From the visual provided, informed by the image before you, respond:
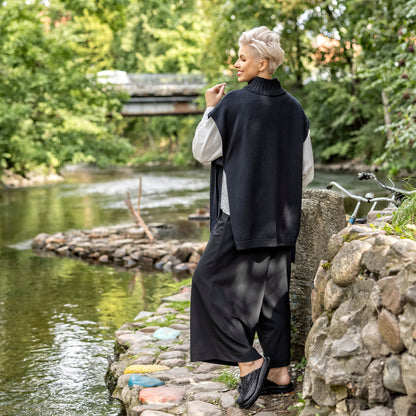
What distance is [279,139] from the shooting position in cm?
356

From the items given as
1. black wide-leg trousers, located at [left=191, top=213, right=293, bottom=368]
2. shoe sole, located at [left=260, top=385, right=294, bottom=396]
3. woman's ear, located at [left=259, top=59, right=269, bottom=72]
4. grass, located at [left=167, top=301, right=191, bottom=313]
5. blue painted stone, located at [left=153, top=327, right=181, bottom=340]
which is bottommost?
grass, located at [left=167, top=301, right=191, bottom=313]

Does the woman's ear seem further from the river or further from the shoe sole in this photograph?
the river

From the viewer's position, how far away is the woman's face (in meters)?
3.50

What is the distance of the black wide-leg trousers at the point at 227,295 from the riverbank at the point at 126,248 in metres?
6.32

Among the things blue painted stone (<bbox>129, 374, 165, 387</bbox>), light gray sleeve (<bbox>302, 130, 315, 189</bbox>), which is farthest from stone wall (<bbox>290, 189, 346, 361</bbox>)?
blue painted stone (<bbox>129, 374, 165, 387</bbox>)

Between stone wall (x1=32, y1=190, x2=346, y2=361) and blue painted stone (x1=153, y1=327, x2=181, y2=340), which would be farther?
blue painted stone (x1=153, y1=327, x2=181, y2=340)

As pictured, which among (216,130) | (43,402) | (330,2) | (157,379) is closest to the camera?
(216,130)

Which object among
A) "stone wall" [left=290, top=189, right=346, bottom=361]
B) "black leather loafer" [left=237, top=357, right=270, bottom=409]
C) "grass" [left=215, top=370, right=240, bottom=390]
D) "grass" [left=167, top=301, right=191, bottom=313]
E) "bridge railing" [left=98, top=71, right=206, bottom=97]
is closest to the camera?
"black leather loafer" [left=237, top=357, right=270, bottom=409]

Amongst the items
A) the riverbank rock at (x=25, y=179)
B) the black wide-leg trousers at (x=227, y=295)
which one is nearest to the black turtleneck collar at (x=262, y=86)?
the black wide-leg trousers at (x=227, y=295)

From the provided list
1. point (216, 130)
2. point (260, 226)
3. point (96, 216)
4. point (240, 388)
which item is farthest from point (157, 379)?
point (96, 216)

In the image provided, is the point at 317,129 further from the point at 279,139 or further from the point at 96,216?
the point at 279,139

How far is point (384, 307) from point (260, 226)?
0.89 meters

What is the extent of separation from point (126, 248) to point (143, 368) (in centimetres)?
689

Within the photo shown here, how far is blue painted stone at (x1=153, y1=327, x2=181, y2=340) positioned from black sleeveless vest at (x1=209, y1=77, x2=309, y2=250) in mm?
2225
